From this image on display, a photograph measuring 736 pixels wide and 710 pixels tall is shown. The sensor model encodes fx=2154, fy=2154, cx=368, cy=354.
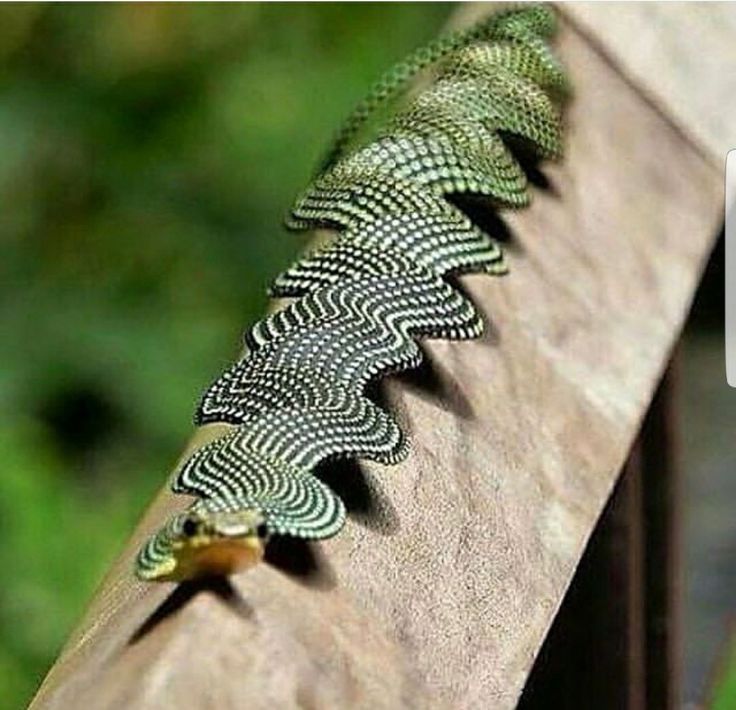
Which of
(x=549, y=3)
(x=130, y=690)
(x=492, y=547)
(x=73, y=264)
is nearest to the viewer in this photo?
(x=130, y=690)

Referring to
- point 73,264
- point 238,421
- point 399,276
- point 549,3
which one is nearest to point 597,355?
point 399,276

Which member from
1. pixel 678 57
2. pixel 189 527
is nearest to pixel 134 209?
pixel 678 57

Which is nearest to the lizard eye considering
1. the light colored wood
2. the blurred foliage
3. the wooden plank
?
the wooden plank

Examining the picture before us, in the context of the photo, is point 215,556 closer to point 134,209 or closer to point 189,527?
point 189,527

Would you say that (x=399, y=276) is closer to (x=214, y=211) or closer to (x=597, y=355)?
(x=597, y=355)

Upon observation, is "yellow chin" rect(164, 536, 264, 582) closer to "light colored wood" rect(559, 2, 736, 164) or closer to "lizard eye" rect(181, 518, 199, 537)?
"lizard eye" rect(181, 518, 199, 537)
